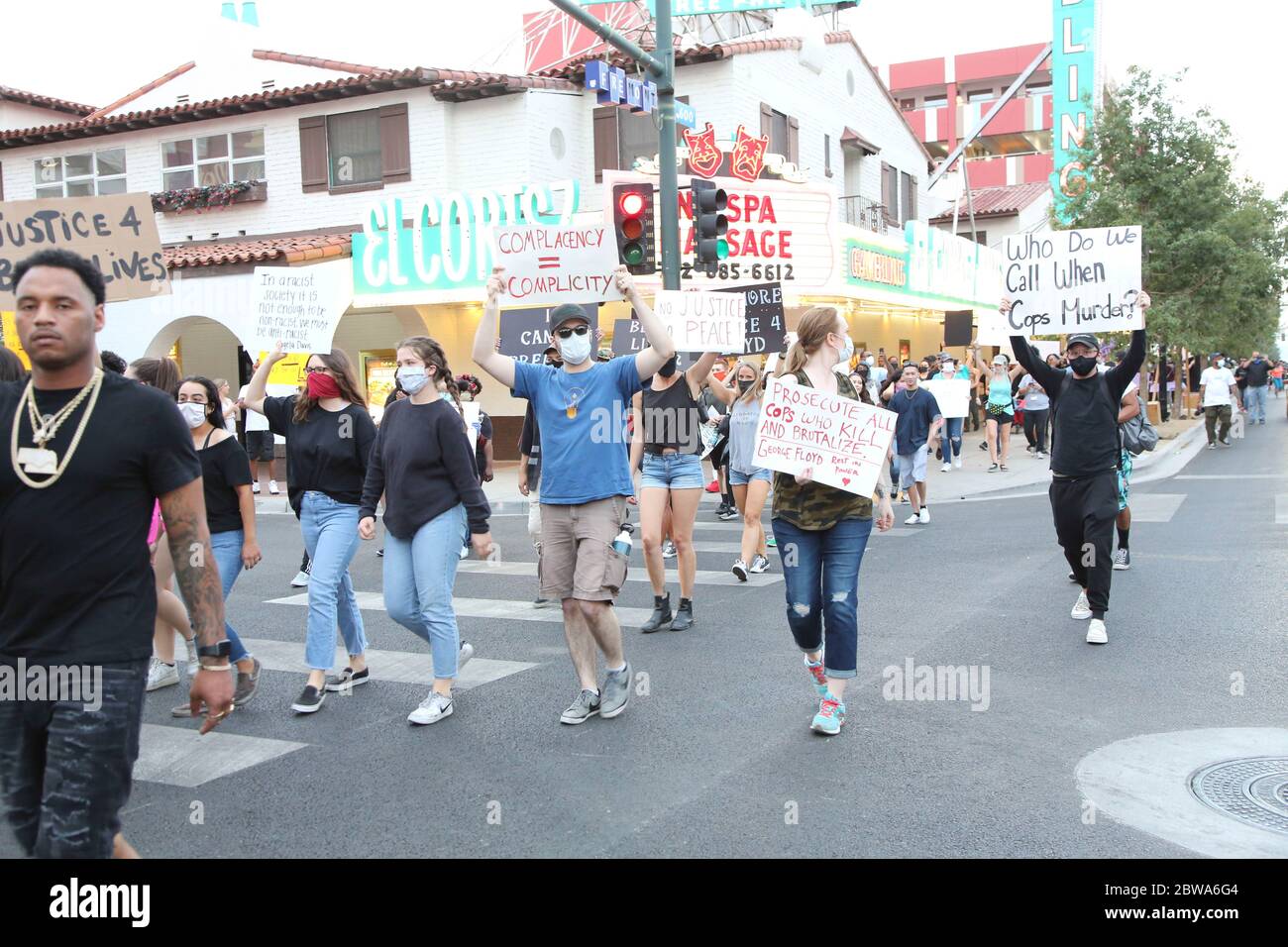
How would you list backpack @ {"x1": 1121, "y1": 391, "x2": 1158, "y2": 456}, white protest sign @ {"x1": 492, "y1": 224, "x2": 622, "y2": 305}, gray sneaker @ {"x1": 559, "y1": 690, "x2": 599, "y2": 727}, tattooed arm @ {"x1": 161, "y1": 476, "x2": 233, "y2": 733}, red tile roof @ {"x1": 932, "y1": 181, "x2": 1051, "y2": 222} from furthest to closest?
red tile roof @ {"x1": 932, "y1": 181, "x2": 1051, "y2": 222}, white protest sign @ {"x1": 492, "y1": 224, "x2": 622, "y2": 305}, backpack @ {"x1": 1121, "y1": 391, "x2": 1158, "y2": 456}, gray sneaker @ {"x1": 559, "y1": 690, "x2": 599, "y2": 727}, tattooed arm @ {"x1": 161, "y1": 476, "x2": 233, "y2": 733}

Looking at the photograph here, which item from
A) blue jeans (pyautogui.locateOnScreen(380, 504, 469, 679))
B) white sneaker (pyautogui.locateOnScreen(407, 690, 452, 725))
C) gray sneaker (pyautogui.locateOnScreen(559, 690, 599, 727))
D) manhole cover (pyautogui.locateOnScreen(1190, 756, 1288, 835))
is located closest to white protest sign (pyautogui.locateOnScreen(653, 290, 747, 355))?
blue jeans (pyautogui.locateOnScreen(380, 504, 469, 679))

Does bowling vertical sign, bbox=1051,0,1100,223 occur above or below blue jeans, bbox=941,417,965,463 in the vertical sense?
above

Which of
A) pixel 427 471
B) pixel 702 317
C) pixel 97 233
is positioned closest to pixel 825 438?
pixel 427 471

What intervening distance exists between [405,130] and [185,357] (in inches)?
306

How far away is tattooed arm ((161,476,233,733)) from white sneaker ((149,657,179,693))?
3793 millimetres

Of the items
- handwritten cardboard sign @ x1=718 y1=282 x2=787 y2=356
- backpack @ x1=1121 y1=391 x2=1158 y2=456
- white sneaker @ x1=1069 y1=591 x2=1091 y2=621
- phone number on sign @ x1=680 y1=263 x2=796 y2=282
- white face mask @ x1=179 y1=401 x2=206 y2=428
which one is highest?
phone number on sign @ x1=680 y1=263 x2=796 y2=282

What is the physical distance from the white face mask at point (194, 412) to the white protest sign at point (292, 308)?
2504 millimetres

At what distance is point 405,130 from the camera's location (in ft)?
76.7

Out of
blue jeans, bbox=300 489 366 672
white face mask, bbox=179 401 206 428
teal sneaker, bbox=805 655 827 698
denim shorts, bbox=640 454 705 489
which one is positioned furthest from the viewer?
denim shorts, bbox=640 454 705 489

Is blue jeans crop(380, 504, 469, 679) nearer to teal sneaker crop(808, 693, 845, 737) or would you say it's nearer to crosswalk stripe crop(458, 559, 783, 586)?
teal sneaker crop(808, 693, 845, 737)

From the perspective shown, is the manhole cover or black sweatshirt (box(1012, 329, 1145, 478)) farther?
black sweatshirt (box(1012, 329, 1145, 478))

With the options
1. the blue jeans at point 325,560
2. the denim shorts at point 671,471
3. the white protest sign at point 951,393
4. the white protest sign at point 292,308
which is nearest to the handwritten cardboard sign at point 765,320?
the denim shorts at point 671,471

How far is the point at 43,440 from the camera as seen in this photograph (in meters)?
3.02

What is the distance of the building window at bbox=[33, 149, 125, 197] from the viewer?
2648cm
